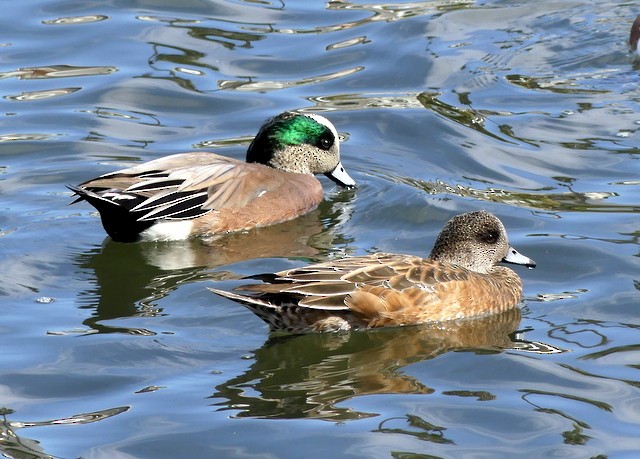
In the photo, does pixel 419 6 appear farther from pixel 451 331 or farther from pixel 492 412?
pixel 492 412

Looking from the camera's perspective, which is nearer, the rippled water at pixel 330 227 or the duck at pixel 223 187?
the rippled water at pixel 330 227

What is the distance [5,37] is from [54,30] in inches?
20.4

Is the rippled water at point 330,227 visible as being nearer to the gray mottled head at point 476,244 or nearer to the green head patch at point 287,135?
the gray mottled head at point 476,244

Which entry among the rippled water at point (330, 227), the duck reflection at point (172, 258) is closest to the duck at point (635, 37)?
the rippled water at point (330, 227)

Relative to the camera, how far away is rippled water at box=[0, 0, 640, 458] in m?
6.33

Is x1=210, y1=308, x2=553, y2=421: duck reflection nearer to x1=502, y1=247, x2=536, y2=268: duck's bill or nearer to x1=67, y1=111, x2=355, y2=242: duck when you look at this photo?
x1=502, y1=247, x2=536, y2=268: duck's bill

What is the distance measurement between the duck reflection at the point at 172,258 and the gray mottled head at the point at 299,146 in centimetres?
41

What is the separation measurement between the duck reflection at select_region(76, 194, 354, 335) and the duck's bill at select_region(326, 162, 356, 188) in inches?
7.4

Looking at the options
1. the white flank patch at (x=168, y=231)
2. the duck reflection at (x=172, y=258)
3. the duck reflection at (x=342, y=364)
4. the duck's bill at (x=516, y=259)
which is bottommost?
the duck reflection at (x=342, y=364)

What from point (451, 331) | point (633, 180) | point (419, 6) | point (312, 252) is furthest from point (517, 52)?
point (451, 331)

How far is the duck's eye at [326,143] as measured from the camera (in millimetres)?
10430

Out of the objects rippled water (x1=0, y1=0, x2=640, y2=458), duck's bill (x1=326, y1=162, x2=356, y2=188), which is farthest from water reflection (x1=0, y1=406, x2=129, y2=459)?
duck's bill (x1=326, y1=162, x2=356, y2=188)

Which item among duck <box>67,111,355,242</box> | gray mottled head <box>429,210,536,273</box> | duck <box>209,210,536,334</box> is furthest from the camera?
duck <box>67,111,355,242</box>

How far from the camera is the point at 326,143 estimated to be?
1044cm
